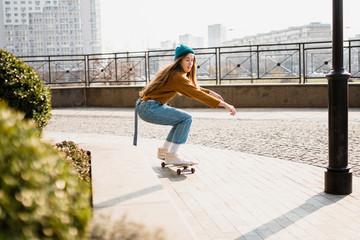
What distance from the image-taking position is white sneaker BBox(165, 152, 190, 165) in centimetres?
623

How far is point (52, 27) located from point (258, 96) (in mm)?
105935

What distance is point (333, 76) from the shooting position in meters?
4.84

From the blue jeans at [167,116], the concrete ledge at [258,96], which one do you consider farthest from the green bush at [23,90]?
the concrete ledge at [258,96]

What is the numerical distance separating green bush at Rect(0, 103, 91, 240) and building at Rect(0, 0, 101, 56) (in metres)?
108

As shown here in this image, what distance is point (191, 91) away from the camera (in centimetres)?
589

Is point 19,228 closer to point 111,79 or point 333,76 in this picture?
point 333,76

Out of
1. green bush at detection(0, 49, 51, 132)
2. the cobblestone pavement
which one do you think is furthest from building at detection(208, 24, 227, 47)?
green bush at detection(0, 49, 51, 132)

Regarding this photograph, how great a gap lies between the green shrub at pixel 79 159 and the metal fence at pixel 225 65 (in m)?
12.3

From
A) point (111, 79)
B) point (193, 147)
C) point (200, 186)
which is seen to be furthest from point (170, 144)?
point (111, 79)

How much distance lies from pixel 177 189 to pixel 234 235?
1.63m

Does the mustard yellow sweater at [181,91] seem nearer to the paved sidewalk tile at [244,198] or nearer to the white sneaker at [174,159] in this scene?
the white sneaker at [174,159]

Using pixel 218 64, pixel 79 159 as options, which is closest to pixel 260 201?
pixel 79 159

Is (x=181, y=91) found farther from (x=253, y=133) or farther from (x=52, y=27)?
(x=52, y=27)

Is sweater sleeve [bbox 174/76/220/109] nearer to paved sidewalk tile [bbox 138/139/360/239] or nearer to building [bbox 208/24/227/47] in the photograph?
paved sidewalk tile [bbox 138/139/360/239]
